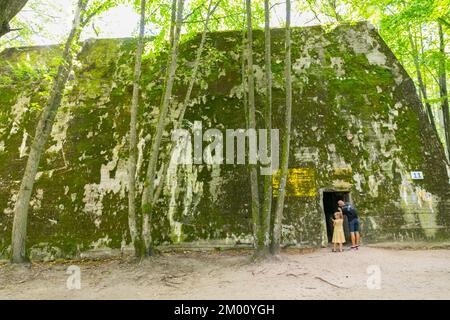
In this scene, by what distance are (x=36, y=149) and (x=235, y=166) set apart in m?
5.40

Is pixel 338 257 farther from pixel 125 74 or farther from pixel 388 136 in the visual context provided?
pixel 125 74

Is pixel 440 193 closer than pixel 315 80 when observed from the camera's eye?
Yes

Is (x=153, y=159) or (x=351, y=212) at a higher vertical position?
(x=153, y=159)

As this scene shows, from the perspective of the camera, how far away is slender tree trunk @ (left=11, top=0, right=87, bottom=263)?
24.4ft

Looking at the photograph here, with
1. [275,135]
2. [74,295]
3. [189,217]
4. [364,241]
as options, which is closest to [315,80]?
[275,135]

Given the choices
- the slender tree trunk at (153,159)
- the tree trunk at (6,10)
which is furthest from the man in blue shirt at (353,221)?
the tree trunk at (6,10)

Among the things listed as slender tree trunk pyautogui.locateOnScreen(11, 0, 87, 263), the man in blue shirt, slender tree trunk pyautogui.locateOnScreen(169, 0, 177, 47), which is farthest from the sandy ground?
slender tree trunk pyautogui.locateOnScreen(169, 0, 177, 47)

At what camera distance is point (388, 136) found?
9.62 metres

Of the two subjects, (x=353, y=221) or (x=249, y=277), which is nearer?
(x=249, y=277)

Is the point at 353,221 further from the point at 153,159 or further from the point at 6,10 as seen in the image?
the point at 6,10

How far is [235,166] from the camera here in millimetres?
9469

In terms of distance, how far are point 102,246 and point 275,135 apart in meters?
6.16

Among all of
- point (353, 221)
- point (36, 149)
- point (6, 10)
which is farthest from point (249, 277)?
point (36, 149)

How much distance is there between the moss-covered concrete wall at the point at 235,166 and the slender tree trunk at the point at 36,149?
62 cm
